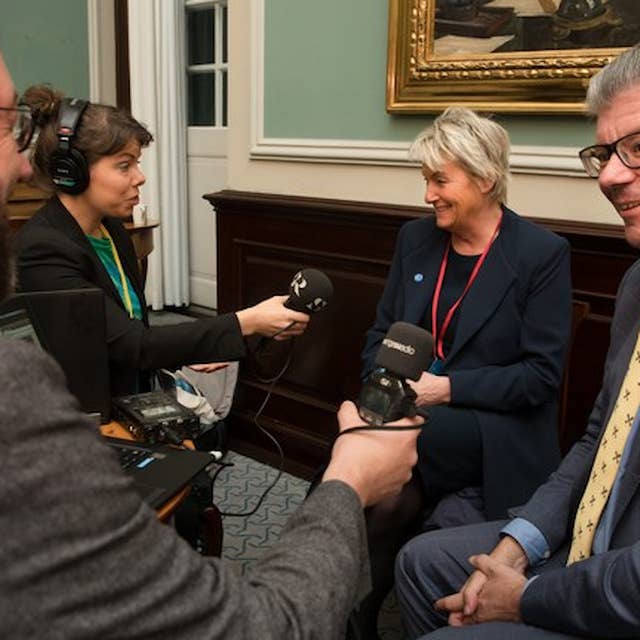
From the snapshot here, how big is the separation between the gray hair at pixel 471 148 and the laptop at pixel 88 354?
1004 mm

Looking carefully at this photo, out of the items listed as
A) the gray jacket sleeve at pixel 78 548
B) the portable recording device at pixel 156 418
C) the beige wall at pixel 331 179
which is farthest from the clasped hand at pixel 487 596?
the beige wall at pixel 331 179

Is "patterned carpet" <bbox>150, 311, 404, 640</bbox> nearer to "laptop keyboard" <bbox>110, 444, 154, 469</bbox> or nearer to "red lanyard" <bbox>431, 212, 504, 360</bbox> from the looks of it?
"red lanyard" <bbox>431, 212, 504, 360</bbox>

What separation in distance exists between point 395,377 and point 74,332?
72cm

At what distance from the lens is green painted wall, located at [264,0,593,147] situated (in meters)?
2.58

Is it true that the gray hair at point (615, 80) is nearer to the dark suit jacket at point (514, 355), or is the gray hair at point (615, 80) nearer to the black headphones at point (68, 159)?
the dark suit jacket at point (514, 355)

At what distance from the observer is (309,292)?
6.33ft

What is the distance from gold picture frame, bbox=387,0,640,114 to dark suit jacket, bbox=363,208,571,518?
496mm

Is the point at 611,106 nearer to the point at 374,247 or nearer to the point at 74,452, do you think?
the point at 74,452

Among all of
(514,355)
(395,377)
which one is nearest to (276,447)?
(514,355)

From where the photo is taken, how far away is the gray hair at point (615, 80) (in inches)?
51.3

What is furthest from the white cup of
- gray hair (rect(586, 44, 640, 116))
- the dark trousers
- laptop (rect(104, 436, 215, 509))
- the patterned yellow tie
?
A: the patterned yellow tie

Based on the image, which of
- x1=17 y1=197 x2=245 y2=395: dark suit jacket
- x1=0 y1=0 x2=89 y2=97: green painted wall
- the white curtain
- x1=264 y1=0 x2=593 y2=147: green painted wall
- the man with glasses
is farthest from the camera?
x1=0 y1=0 x2=89 y2=97: green painted wall

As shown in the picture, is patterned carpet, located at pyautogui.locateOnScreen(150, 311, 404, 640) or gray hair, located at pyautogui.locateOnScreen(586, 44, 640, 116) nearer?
gray hair, located at pyautogui.locateOnScreen(586, 44, 640, 116)

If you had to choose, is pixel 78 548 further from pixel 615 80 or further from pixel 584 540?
pixel 615 80
